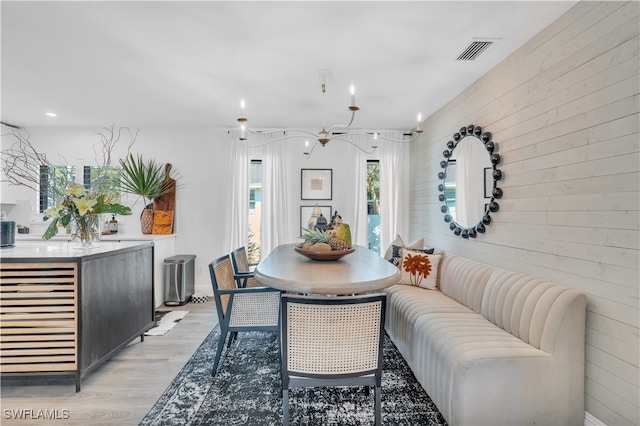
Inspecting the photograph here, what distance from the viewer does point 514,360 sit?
1.68 m

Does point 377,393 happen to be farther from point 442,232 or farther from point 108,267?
point 442,232

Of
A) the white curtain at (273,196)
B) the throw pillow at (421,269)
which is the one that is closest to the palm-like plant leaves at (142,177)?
the white curtain at (273,196)

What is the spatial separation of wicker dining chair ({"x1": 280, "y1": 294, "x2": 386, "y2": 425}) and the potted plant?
3.62 meters

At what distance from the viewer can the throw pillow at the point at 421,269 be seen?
3.18 m

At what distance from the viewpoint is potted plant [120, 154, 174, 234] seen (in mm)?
4395

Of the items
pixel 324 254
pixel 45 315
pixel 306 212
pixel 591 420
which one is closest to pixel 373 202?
pixel 306 212

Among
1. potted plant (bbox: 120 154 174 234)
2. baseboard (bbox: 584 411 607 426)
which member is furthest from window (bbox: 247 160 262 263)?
baseboard (bbox: 584 411 607 426)

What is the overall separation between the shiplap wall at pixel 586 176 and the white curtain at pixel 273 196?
2.89m

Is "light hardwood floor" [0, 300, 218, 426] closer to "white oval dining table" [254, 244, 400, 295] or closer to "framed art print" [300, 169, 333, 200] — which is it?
"white oval dining table" [254, 244, 400, 295]

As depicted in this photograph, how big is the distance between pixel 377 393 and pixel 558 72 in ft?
7.31

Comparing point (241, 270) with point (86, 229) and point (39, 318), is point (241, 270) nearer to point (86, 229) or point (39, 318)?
point (86, 229)

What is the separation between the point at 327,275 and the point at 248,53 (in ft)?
5.97

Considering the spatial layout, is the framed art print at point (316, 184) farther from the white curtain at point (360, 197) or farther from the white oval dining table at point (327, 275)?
the white oval dining table at point (327, 275)

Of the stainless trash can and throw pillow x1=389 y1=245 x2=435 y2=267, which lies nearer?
throw pillow x1=389 y1=245 x2=435 y2=267
